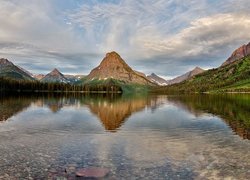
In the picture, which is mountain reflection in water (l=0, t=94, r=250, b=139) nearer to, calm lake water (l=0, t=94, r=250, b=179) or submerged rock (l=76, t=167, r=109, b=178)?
calm lake water (l=0, t=94, r=250, b=179)

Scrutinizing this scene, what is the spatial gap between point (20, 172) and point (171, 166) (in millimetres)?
15636

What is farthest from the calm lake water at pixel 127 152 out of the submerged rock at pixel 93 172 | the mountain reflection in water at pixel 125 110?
the mountain reflection in water at pixel 125 110

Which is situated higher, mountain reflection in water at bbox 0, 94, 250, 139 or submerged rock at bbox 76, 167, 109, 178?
mountain reflection in water at bbox 0, 94, 250, 139

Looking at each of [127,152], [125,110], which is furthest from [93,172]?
[125,110]

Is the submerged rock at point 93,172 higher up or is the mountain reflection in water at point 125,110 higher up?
the mountain reflection in water at point 125,110

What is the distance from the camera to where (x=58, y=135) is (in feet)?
168

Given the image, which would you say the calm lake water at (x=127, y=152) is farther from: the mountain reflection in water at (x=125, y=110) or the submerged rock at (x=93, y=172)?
the mountain reflection in water at (x=125, y=110)

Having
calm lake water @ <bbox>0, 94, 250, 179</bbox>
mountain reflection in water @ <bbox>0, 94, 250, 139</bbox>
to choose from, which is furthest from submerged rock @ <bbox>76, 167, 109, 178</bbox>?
mountain reflection in water @ <bbox>0, 94, 250, 139</bbox>

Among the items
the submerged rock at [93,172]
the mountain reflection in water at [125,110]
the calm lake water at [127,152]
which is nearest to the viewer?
the submerged rock at [93,172]

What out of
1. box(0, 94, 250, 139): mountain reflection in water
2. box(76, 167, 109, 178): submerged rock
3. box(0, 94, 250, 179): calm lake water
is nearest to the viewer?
box(76, 167, 109, 178): submerged rock

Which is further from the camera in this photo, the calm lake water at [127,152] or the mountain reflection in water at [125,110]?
the mountain reflection in water at [125,110]

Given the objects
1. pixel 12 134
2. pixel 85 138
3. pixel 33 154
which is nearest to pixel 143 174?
pixel 33 154

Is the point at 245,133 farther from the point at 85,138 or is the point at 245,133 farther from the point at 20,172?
the point at 20,172

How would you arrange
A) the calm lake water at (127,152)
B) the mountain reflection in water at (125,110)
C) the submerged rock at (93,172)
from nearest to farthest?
the submerged rock at (93,172) < the calm lake water at (127,152) < the mountain reflection in water at (125,110)
